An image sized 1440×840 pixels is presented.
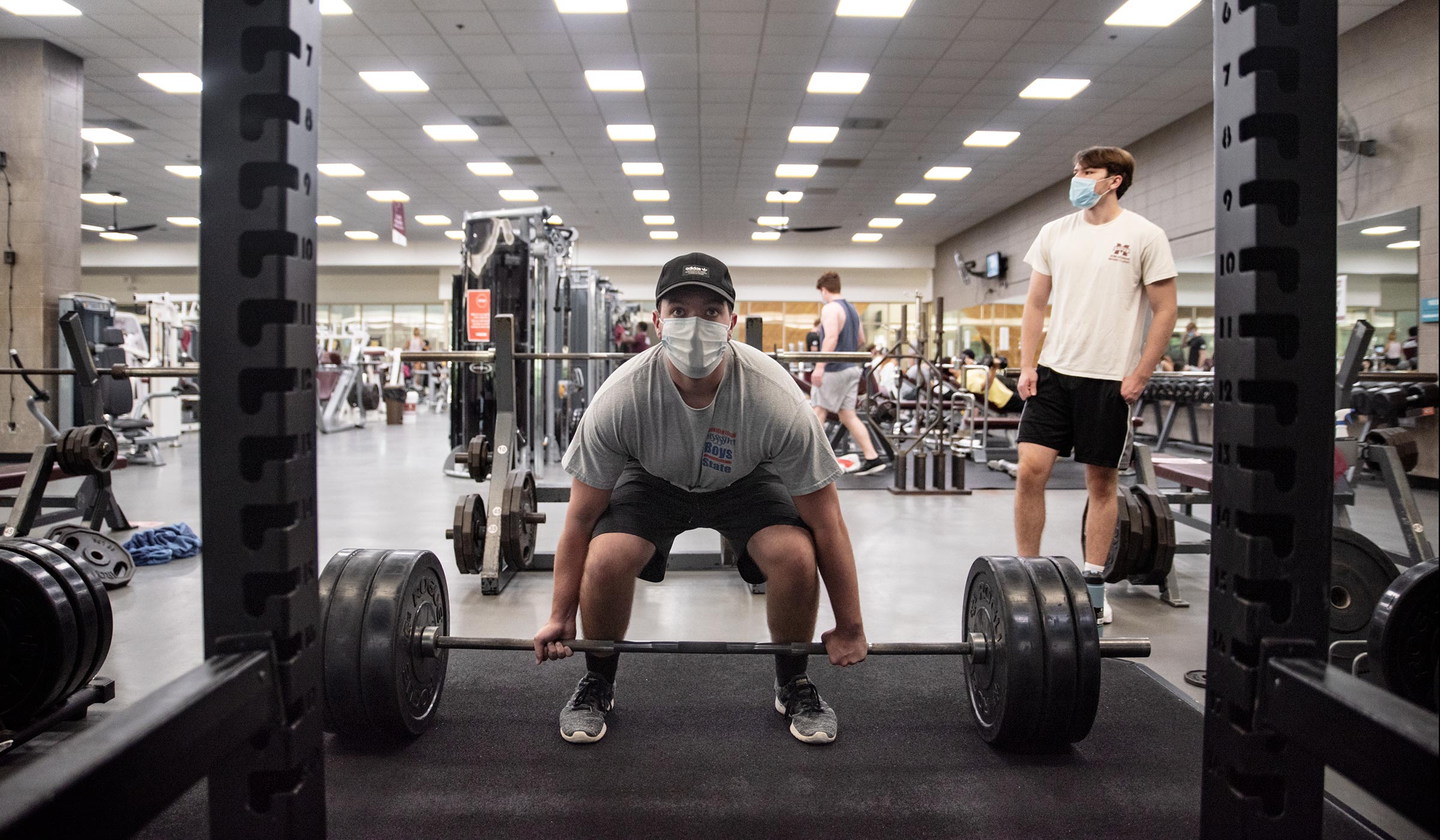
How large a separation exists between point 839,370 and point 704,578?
9.31 feet

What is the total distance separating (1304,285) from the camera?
0.83 m

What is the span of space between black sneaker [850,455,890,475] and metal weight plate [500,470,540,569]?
3.62 metres

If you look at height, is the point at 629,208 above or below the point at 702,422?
above

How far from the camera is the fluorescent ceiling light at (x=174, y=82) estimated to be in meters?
7.77

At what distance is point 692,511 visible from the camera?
5.80 feet

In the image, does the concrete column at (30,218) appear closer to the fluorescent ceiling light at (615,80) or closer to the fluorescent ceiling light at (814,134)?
the fluorescent ceiling light at (615,80)

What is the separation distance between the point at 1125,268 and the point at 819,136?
25.9 ft

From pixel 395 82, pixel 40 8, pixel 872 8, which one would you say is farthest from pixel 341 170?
pixel 872 8

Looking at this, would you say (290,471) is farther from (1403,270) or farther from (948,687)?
(1403,270)

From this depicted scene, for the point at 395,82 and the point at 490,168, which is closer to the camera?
the point at 395,82

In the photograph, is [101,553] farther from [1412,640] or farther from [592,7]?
[592,7]

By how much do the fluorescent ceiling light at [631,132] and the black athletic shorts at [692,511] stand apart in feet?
27.2

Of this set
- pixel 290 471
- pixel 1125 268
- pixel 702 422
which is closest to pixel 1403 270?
pixel 1125 268

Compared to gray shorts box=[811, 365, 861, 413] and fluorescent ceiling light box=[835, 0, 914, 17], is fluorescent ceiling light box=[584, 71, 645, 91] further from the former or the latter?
gray shorts box=[811, 365, 861, 413]
